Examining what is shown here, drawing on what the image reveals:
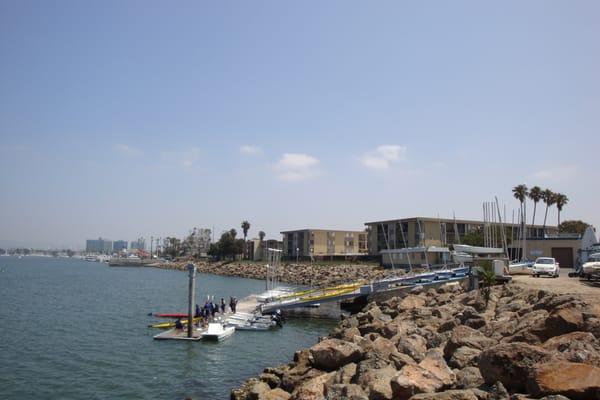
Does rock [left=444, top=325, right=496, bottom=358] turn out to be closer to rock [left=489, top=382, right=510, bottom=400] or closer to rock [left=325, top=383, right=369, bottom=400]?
rock [left=325, top=383, right=369, bottom=400]

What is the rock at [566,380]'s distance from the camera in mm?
10031

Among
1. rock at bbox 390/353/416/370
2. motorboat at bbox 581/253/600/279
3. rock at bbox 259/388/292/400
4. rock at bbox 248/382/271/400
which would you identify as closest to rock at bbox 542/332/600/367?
rock at bbox 390/353/416/370

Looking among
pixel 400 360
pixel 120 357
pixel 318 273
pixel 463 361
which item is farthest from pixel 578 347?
Answer: pixel 318 273

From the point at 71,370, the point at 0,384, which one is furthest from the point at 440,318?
the point at 0,384

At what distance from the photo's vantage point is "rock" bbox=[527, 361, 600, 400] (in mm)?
10031

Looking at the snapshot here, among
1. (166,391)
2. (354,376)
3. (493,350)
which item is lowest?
(166,391)

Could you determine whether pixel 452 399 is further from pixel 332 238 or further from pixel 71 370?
pixel 332 238

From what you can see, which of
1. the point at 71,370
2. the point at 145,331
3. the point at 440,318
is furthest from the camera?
the point at 145,331

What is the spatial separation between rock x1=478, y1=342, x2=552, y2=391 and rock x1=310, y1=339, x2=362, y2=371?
21.8ft

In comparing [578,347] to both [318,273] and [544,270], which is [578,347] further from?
[318,273]

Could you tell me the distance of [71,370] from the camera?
24781 millimetres

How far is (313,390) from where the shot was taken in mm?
15766

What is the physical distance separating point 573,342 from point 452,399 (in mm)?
4210

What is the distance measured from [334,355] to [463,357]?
15.4 feet
